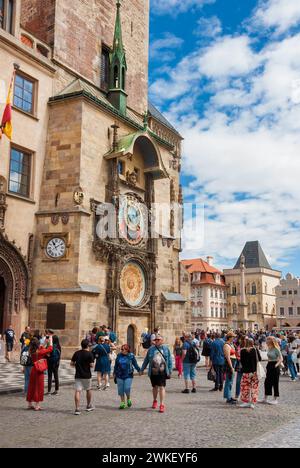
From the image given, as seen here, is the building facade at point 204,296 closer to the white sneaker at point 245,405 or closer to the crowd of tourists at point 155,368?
the crowd of tourists at point 155,368

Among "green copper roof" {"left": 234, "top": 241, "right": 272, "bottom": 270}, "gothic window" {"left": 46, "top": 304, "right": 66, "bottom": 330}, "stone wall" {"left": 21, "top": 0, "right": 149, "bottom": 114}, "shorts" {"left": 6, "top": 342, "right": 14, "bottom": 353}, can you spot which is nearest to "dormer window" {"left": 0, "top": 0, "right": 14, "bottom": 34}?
"stone wall" {"left": 21, "top": 0, "right": 149, "bottom": 114}

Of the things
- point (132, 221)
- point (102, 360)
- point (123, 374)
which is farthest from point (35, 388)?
point (132, 221)

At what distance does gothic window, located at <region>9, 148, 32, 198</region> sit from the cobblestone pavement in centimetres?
1130

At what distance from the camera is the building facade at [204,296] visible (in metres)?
85.5

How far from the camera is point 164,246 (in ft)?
90.7

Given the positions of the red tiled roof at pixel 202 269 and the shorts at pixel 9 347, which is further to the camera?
the red tiled roof at pixel 202 269

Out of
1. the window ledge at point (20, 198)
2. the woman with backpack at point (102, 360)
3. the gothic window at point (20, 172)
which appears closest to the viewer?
the woman with backpack at point (102, 360)

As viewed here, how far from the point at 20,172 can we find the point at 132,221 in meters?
6.15

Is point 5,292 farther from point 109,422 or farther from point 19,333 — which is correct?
point 109,422

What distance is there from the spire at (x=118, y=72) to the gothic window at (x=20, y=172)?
7299 millimetres

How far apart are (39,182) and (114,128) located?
4.68m

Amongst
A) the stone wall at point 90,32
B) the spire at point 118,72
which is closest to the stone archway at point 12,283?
the stone wall at point 90,32

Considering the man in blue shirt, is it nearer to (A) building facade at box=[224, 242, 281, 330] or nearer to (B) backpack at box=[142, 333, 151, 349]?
(B) backpack at box=[142, 333, 151, 349]

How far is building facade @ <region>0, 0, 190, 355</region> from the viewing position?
68.2 ft
